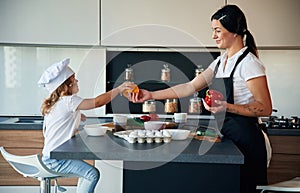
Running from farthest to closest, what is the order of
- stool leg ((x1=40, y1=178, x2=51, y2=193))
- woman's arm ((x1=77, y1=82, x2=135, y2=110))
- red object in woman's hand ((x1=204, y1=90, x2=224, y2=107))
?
woman's arm ((x1=77, y1=82, x2=135, y2=110))
stool leg ((x1=40, y1=178, x2=51, y2=193))
red object in woman's hand ((x1=204, y1=90, x2=224, y2=107))

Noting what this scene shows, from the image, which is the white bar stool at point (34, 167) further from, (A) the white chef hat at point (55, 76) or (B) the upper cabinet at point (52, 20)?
(B) the upper cabinet at point (52, 20)

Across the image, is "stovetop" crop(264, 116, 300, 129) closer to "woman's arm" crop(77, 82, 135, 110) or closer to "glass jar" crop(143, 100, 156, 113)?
"glass jar" crop(143, 100, 156, 113)

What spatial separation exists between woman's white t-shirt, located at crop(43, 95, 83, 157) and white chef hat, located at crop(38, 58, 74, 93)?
83 millimetres

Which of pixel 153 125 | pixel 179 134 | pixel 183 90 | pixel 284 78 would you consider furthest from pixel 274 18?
pixel 179 134

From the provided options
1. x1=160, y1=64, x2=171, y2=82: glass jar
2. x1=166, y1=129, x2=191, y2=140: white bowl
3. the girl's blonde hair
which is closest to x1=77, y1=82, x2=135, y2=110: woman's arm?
the girl's blonde hair

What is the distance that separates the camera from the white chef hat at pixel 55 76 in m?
2.24

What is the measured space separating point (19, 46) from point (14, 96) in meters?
0.40

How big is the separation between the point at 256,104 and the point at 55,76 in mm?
1047

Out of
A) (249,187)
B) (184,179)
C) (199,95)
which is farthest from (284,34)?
(184,179)

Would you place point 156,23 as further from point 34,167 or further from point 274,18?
point 34,167

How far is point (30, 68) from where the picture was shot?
138 inches

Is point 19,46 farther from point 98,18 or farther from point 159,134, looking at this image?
point 159,134

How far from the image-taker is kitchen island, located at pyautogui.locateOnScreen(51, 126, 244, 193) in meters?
1.52

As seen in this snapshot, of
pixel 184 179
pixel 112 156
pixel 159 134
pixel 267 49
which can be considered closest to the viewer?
pixel 112 156
